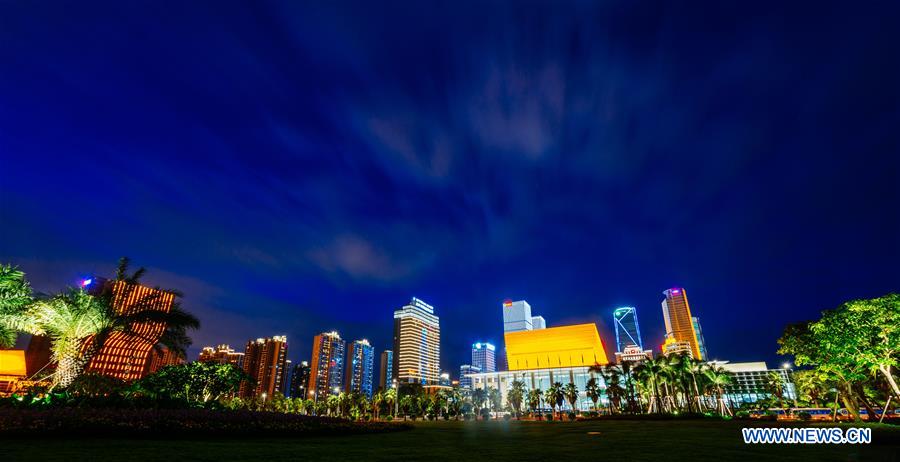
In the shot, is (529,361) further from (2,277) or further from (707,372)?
(2,277)

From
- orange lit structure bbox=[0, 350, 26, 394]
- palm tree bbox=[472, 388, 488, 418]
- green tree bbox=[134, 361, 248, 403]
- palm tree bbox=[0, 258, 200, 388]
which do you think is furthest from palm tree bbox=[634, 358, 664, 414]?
orange lit structure bbox=[0, 350, 26, 394]

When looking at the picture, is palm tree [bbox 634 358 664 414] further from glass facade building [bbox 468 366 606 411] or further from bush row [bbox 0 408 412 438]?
glass facade building [bbox 468 366 606 411]

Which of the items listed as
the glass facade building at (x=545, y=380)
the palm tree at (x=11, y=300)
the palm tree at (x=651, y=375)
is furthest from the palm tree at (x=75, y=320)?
the glass facade building at (x=545, y=380)

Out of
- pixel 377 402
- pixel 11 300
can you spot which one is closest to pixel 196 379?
pixel 11 300

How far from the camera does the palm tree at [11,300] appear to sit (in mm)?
16328

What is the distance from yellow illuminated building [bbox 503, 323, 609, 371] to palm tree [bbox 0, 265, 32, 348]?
→ 144069 mm

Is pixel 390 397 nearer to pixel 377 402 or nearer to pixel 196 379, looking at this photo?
pixel 377 402

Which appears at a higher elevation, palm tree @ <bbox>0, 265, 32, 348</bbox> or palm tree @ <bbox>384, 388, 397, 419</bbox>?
palm tree @ <bbox>0, 265, 32, 348</bbox>

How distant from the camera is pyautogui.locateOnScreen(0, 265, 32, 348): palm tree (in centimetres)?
1633

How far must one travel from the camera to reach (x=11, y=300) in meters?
16.5

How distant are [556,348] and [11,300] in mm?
149025

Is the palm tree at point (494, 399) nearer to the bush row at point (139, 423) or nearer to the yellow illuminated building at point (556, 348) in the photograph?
the yellow illuminated building at point (556, 348)

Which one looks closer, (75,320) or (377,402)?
(75,320)

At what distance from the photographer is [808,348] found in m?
28.8
